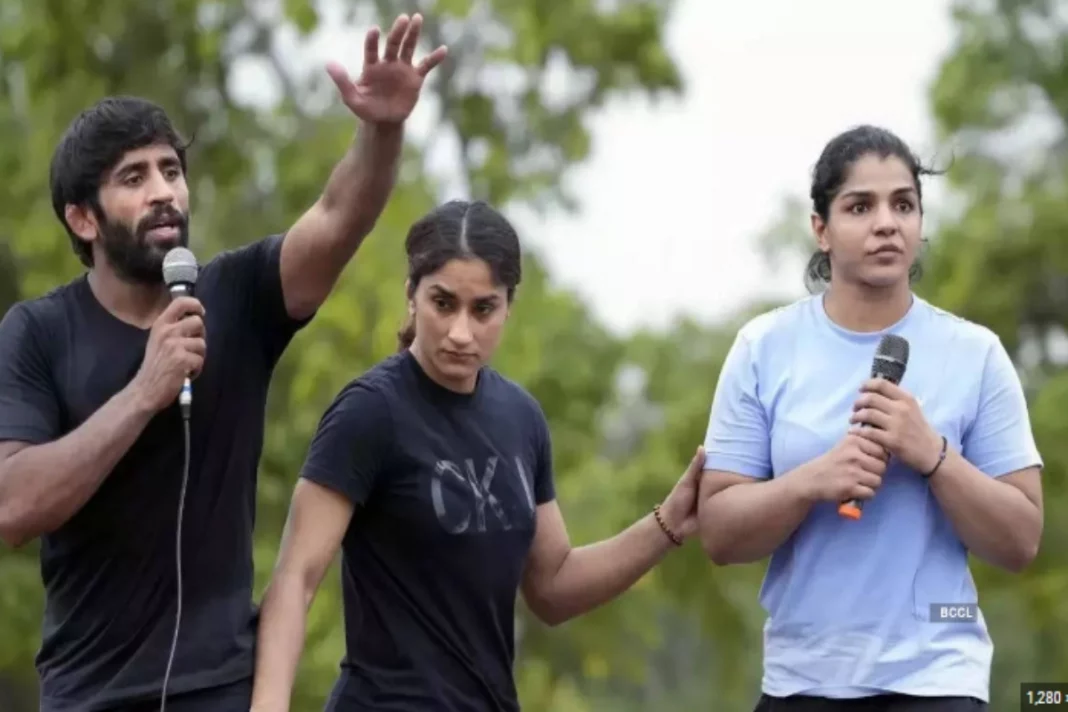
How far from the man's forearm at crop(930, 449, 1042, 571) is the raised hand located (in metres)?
1.32

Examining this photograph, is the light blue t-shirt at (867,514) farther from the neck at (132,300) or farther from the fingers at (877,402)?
the neck at (132,300)

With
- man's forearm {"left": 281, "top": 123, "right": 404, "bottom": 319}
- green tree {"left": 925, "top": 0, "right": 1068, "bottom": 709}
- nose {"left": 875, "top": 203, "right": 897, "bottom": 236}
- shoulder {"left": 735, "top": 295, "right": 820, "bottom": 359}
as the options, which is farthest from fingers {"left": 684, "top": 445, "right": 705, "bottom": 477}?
green tree {"left": 925, "top": 0, "right": 1068, "bottom": 709}

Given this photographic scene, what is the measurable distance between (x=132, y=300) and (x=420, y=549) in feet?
2.60

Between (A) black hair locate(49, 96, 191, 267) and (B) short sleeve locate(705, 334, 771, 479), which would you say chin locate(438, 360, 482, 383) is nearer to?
(B) short sleeve locate(705, 334, 771, 479)

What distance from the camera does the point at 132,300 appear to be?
155 inches

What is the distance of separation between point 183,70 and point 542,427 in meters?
9.54

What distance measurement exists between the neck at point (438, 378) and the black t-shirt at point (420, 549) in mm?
22

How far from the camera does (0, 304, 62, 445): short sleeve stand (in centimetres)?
376

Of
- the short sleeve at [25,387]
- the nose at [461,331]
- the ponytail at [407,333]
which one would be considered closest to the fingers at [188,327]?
the short sleeve at [25,387]

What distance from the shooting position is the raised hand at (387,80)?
3891 millimetres

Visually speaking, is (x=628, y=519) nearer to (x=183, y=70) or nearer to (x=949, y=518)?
(x=183, y=70)

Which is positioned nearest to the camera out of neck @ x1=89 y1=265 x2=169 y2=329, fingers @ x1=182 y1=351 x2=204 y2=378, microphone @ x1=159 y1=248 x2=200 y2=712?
fingers @ x1=182 y1=351 x2=204 y2=378

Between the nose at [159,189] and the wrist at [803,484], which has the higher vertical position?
the nose at [159,189]

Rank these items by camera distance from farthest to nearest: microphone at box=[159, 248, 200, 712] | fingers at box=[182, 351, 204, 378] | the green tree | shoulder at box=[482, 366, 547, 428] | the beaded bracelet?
the green tree, the beaded bracelet, shoulder at box=[482, 366, 547, 428], microphone at box=[159, 248, 200, 712], fingers at box=[182, 351, 204, 378]
